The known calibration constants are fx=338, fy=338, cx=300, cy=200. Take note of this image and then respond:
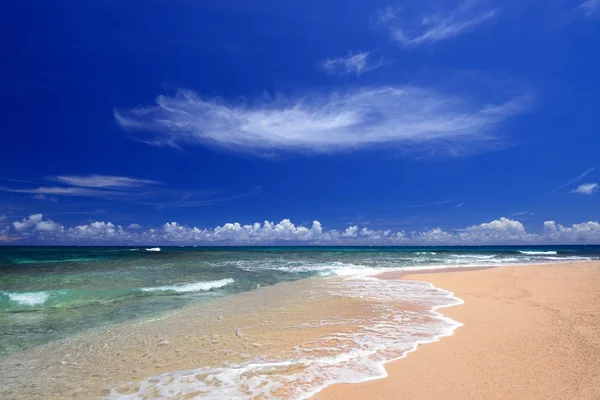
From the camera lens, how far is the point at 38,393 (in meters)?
4.49

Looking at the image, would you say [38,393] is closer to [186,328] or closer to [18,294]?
[186,328]

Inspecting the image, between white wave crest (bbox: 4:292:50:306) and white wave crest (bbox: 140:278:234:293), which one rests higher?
Result: white wave crest (bbox: 140:278:234:293)

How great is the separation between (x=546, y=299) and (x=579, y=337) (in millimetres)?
4831

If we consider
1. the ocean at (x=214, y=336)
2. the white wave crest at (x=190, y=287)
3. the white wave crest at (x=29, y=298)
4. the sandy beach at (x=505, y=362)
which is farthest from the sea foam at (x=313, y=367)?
the white wave crest at (x=29, y=298)

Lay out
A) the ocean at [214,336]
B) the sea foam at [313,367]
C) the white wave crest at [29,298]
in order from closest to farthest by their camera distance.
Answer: the sea foam at [313,367] → the ocean at [214,336] → the white wave crest at [29,298]

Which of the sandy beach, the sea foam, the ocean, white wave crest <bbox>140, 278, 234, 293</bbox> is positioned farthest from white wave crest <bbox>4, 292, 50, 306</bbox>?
the sandy beach

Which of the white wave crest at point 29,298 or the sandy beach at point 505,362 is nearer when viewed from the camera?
the sandy beach at point 505,362

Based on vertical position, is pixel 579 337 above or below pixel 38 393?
above

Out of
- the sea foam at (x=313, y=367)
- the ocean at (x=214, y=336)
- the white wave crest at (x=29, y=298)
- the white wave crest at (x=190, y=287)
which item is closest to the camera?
the sea foam at (x=313, y=367)

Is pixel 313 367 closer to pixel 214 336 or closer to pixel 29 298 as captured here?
pixel 214 336

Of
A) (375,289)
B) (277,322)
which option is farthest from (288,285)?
(277,322)

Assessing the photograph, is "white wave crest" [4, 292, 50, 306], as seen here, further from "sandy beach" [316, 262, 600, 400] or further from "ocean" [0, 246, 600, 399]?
"sandy beach" [316, 262, 600, 400]

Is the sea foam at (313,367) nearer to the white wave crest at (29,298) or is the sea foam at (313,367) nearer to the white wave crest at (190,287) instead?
Result: the white wave crest at (190,287)

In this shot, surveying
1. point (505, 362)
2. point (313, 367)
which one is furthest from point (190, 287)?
point (505, 362)
